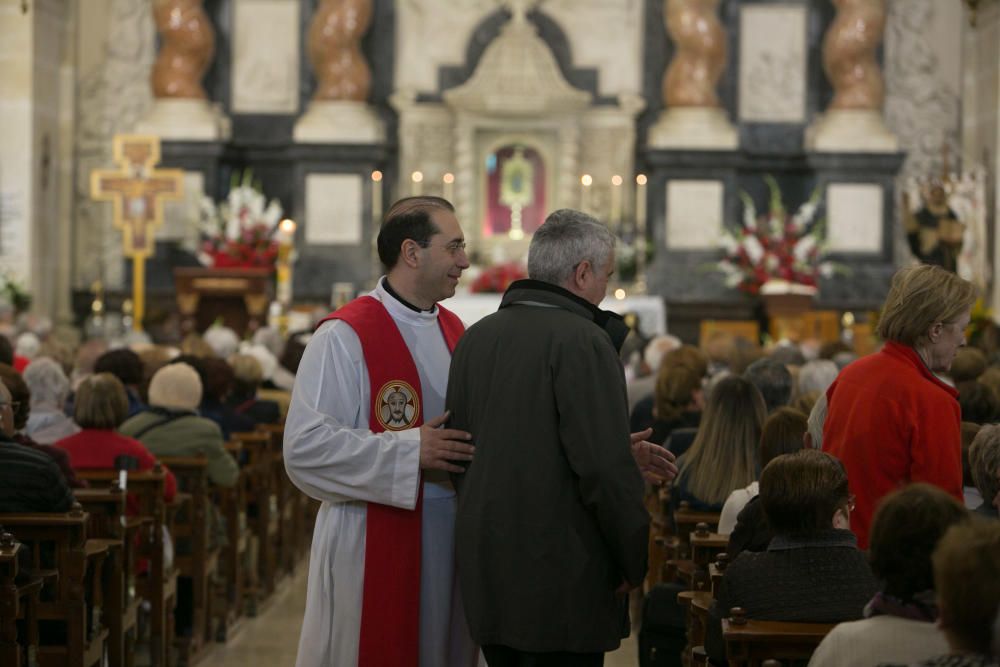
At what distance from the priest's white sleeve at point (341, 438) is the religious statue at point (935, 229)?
12.5 metres

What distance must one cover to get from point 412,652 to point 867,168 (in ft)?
48.2

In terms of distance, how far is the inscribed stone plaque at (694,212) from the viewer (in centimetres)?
1812

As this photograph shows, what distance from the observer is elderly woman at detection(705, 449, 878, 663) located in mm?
3965

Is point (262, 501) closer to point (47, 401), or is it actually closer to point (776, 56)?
point (47, 401)

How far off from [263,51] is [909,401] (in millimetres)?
15101

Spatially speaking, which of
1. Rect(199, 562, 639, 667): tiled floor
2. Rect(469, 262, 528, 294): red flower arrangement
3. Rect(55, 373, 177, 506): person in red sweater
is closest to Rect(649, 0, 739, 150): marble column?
Rect(469, 262, 528, 294): red flower arrangement

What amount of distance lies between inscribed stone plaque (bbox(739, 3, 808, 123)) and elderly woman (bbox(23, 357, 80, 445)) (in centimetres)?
1196

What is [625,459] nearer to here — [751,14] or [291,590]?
[291,590]

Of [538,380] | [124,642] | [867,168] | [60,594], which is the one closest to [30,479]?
[60,594]

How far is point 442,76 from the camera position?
18609mm

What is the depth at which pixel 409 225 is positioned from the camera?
167 inches

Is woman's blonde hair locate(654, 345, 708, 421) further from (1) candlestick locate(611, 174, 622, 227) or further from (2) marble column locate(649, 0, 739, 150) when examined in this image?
(2) marble column locate(649, 0, 739, 150)

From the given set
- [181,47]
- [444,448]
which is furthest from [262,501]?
[181,47]

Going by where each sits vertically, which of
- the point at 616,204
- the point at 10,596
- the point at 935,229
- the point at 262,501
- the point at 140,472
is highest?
the point at 616,204
